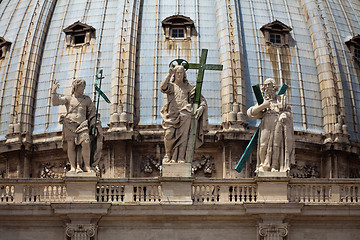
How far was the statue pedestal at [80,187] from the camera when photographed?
130 feet

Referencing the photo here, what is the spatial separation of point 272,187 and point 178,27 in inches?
845

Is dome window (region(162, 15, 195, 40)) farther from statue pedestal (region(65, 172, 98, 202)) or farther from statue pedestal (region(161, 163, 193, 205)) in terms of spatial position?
statue pedestal (region(65, 172, 98, 202))

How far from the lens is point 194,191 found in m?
39.8

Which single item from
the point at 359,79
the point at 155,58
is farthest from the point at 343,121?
the point at 155,58

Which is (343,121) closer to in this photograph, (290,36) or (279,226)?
(290,36)

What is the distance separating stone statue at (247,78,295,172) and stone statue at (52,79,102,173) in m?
4.90

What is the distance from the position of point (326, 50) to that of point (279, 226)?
71.8ft

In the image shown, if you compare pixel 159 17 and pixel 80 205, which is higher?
pixel 159 17

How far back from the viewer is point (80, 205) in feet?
128

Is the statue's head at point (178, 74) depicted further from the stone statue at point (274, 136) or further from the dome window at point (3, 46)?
the dome window at point (3, 46)

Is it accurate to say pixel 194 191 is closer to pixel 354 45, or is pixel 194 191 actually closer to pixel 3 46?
pixel 354 45

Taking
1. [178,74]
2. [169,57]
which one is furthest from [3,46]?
[178,74]

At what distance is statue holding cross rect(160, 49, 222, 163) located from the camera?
40.1 m

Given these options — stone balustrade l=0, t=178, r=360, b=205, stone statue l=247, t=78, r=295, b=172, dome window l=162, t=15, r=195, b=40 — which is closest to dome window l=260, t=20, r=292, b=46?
dome window l=162, t=15, r=195, b=40
